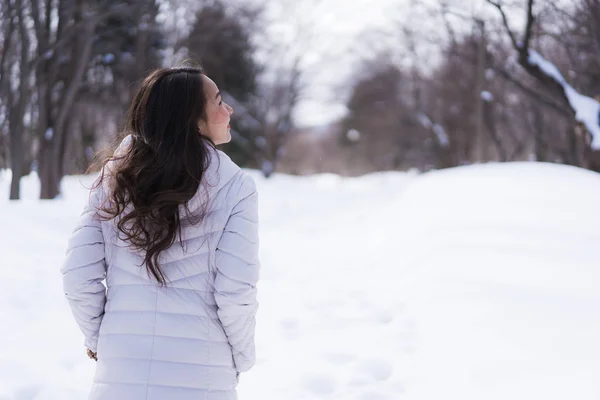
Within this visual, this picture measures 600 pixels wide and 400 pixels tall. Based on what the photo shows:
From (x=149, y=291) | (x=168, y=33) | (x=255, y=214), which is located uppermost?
(x=255, y=214)

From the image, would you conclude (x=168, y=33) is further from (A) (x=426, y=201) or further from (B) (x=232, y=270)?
(B) (x=232, y=270)

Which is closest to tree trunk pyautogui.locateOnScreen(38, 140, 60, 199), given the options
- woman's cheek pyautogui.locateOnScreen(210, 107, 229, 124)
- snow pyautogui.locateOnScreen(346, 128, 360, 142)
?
woman's cheek pyautogui.locateOnScreen(210, 107, 229, 124)

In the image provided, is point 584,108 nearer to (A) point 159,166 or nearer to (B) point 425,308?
(B) point 425,308

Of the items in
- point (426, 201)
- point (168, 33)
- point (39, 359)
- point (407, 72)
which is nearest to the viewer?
point (39, 359)

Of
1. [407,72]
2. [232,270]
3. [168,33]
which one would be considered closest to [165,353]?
[232,270]

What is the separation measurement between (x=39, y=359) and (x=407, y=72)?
34.4 metres

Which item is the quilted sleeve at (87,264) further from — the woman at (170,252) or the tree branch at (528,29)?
the tree branch at (528,29)

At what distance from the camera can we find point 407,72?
36.3 m

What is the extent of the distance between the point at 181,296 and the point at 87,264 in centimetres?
34

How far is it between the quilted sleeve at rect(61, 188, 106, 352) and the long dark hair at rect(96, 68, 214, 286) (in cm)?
7

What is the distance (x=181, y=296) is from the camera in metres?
1.83

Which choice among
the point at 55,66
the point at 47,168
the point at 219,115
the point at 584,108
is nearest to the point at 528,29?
the point at 584,108

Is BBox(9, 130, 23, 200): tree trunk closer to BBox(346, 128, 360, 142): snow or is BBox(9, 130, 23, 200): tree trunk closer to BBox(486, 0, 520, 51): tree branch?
BBox(486, 0, 520, 51): tree branch

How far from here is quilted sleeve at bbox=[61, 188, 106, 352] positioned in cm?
190
